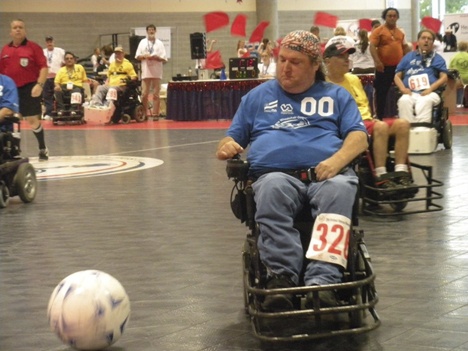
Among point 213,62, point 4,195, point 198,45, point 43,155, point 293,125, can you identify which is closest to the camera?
point 293,125

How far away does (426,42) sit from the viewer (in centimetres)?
1039

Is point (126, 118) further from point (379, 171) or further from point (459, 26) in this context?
point (379, 171)

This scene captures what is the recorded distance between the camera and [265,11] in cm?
2853

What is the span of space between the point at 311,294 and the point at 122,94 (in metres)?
14.8

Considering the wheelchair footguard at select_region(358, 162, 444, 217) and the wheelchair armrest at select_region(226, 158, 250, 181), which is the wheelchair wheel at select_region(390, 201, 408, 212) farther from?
the wheelchair armrest at select_region(226, 158, 250, 181)

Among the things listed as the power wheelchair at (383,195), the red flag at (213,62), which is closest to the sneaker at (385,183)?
the power wheelchair at (383,195)

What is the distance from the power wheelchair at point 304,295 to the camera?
3.47 metres

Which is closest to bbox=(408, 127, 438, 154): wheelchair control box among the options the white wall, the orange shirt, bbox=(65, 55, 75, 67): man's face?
the orange shirt

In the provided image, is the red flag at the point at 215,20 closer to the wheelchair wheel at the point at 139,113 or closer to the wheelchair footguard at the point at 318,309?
the wheelchair wheel at the point at 139,113

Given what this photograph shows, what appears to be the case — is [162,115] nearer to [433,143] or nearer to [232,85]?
[232,85]

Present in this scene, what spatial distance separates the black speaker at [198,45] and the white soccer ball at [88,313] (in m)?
16.3

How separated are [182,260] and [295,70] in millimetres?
1595

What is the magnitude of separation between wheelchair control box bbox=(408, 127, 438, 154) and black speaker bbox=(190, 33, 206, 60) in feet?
31.6

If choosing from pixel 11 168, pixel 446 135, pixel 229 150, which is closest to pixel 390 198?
pixel 229 150
